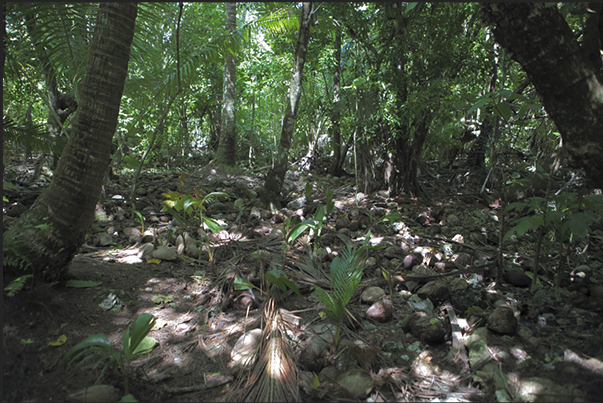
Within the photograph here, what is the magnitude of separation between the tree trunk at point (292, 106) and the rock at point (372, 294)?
2394mm

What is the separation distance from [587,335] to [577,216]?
2.13 ft

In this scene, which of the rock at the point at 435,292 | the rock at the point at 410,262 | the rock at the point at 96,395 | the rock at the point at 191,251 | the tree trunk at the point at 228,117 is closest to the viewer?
the rock at the point at 96,395

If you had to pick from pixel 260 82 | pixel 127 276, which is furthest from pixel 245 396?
pixel 260 82

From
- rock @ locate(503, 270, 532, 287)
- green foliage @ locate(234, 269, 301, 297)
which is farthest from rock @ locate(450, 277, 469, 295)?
green foliage @ locate(234, 269, 301, 297)

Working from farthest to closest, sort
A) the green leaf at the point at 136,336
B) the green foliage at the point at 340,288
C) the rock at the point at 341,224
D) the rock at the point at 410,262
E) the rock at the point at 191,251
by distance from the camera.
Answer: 1. the rock at the point at 341,224
2. the rock at the point at 191,251
3. the rock at the point at 410,262
4. the green foliage at the point at 340,288
5. the green leaf at the point at 136,336

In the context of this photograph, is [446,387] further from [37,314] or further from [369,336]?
[37,314]

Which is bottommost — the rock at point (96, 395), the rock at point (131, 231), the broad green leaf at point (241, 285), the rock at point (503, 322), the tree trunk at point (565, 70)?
the rock at point (96, 395)

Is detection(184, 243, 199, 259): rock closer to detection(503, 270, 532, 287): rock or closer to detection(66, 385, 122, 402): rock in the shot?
detection(66, 385, 122, 402): rock

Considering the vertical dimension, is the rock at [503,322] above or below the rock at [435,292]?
below

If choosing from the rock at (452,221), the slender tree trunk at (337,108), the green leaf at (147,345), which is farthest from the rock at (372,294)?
the slender tree trunk at (337,108)

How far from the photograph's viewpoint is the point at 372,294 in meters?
2.59

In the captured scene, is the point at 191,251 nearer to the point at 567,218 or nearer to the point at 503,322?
the point at 503,322

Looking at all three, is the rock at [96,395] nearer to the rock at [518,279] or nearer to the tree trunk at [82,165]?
the tree trunk at [82,165]

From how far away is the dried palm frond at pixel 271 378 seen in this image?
1626 mm
